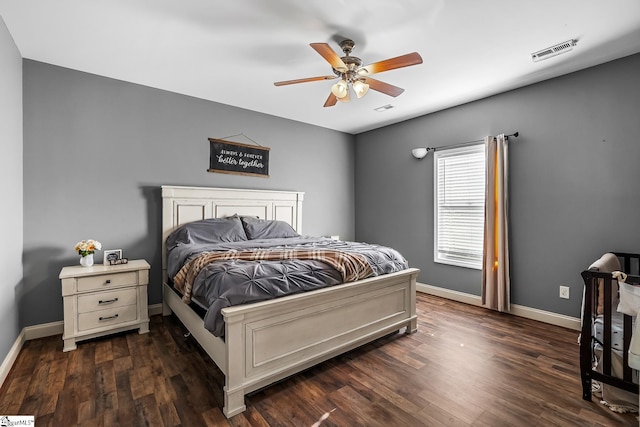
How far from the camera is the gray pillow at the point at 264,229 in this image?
3.60 m

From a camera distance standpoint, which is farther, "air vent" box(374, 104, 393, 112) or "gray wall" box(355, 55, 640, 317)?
"air vent" box(374, 104, 393, 112)

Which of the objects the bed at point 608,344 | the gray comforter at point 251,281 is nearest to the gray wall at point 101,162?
the gray comforter at point 251,281

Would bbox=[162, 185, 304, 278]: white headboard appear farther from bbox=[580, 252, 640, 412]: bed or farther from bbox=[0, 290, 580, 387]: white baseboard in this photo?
bbox=[580, 252, 640, 412]: bed

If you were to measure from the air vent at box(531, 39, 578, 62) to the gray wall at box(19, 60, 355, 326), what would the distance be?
313 centimetres

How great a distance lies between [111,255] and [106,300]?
491 millimetres

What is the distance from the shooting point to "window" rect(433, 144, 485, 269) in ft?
12.2

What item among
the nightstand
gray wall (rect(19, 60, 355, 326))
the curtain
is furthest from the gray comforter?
the curtain

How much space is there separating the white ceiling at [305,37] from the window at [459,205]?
2.87ft

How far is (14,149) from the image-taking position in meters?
2.43

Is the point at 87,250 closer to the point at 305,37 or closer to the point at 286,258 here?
the point at 286,258

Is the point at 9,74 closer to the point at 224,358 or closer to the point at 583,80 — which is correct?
the point at 224,358

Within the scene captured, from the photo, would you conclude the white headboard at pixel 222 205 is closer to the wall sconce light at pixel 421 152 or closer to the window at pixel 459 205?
the wall sconce light at pixel 421 152

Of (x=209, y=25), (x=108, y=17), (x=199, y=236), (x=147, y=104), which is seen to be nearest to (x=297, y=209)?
(x=199, y=236)

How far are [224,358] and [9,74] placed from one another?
267 cm
